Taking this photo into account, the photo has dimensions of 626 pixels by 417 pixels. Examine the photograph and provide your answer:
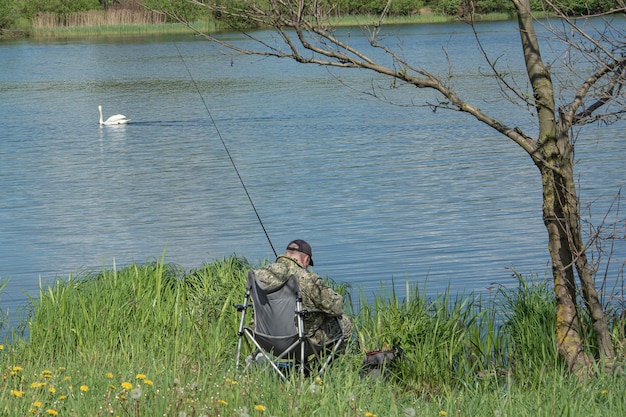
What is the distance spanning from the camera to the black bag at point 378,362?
17.2 ft

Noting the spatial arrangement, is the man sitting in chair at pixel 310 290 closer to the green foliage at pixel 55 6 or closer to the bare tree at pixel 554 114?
the bare tree at pixel 554 114

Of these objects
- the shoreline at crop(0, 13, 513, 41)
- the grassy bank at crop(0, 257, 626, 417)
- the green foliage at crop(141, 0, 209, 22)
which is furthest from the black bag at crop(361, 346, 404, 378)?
the shoreline at crop(0, 13, 513, 41)

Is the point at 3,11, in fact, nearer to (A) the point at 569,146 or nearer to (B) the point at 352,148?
(B) the point at 352,148

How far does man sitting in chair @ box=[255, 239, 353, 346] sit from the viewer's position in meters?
5.30

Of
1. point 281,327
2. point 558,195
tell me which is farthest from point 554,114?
point 281,327

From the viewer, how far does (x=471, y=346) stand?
19.3 ft

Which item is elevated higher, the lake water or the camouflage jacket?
the camouflage jacket

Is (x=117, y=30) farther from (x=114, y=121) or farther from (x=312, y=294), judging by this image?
(x=312, y=294)

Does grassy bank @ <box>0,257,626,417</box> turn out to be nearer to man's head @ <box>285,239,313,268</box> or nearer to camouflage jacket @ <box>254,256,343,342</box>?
camouflage jacket @ <box>254,256,343,342</box>

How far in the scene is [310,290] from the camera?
530cm

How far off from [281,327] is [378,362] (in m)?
0.53

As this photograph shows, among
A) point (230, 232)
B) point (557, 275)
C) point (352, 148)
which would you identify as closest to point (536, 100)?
point (557, 275)

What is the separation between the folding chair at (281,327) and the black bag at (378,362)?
0.17 m

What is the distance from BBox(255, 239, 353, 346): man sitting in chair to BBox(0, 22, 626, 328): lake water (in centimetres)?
97
